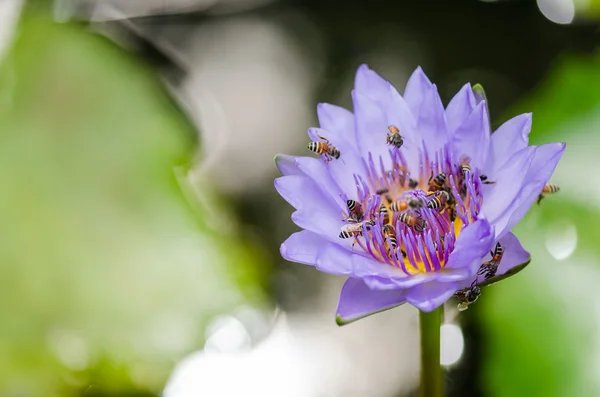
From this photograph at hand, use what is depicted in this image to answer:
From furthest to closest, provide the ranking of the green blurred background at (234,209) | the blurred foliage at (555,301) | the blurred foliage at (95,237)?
1. the blurred foliage at (95,237)
2. the green blurred background at (234,209)
3. the blurred foliage at (555,301)

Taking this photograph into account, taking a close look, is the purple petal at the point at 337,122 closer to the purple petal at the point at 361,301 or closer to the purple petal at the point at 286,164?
the purple petal at the point at 286,164

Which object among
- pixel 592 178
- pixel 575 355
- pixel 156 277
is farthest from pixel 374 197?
pixel 156 277

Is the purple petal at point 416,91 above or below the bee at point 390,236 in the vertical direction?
above

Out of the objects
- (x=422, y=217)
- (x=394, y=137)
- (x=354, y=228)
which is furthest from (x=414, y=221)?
(x=394, y=137)

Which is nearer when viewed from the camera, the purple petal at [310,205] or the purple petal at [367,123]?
the purple petal at [310,205]

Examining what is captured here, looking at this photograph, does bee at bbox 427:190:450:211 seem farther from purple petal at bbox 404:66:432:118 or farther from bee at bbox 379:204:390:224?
purple petal at bbox 404:66:432:118

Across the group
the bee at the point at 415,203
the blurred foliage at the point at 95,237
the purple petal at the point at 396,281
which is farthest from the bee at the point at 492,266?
the blurred foliage at the point at 95,237

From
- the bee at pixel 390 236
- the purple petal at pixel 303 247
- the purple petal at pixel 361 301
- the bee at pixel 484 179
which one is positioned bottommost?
the purple petal at pixel 361 301
